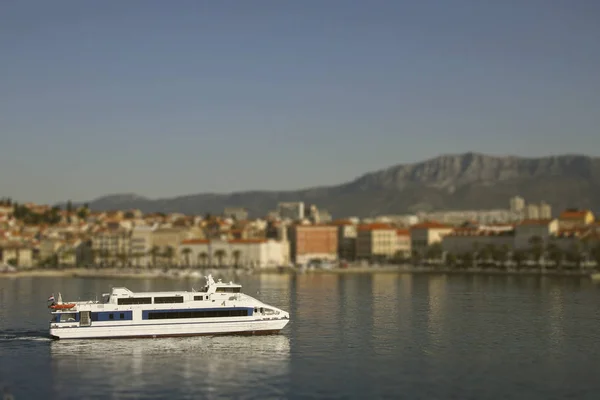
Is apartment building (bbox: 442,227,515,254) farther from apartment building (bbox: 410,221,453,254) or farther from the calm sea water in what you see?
the calm sea water

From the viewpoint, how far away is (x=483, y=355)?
94.9 ft

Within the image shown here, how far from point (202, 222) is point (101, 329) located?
109562 mm

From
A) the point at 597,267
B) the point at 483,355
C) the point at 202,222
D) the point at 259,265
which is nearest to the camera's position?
the point at 483,355

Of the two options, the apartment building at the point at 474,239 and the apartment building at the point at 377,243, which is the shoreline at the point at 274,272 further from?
the apartment building at the point at 377,243

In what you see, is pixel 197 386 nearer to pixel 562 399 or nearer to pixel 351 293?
pixel 562 399

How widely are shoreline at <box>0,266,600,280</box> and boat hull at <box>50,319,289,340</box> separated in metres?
56.6

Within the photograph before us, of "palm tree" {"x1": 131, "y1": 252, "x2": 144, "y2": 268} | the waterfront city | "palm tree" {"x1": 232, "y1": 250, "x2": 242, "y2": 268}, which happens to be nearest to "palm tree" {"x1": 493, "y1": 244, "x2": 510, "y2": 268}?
the waterfront city

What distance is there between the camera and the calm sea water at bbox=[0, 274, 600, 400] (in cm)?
2375

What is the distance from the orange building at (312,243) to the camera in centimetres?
12669

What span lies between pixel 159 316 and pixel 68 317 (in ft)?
10.5

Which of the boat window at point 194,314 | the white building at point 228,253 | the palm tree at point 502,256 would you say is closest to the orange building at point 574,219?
the palm tree at point 502,256

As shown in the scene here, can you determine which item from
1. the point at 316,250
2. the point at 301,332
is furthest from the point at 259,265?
the point at 301,332

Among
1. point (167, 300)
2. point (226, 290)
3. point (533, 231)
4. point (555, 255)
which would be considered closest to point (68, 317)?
point (167, 300)

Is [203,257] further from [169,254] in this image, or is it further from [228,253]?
[169,254]
